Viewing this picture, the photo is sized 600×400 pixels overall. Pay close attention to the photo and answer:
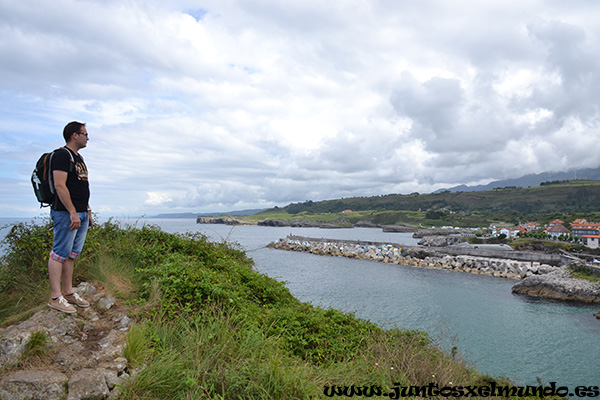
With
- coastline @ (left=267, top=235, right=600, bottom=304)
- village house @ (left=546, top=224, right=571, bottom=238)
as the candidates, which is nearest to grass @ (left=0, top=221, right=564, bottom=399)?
coastline @ (left=267, top=235, right=600, bottom=304)

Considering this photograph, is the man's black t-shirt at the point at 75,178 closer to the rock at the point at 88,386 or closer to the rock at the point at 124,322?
the rock at the point at 124,322

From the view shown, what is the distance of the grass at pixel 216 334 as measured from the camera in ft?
12.2

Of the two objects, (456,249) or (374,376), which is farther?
(456,249)

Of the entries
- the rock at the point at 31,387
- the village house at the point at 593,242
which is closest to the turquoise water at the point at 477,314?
the rock at the point at 31,387

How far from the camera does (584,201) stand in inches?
4461

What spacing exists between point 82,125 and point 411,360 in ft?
18.4

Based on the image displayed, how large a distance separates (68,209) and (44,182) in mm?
509

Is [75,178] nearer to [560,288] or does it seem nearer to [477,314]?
[477,314]

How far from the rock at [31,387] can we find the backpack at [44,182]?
2.02m

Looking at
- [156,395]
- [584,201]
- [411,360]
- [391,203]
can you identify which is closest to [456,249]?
[411,360]

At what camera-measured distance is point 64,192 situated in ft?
14.0

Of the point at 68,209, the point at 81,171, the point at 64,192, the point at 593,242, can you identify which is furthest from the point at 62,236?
the point at 593,242

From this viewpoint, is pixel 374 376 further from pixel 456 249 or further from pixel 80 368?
pixel 456 249

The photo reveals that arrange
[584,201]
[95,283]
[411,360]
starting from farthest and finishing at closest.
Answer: [584,201]
[95,283]
[411,360]
